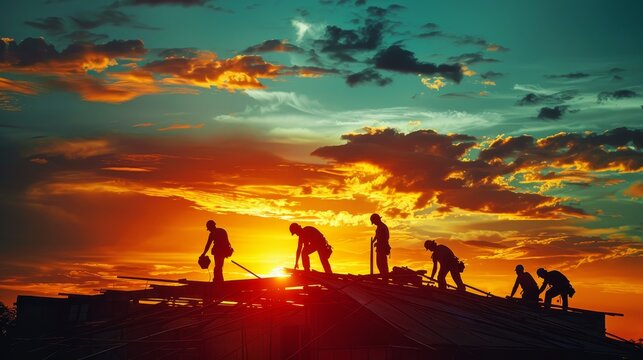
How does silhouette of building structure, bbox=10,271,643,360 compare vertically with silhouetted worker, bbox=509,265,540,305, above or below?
below

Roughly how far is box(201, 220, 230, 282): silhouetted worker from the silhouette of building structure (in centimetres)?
214

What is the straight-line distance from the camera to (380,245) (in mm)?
27078

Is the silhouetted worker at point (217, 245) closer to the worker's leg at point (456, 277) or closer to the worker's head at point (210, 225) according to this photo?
the worker's head at point (210, 225)

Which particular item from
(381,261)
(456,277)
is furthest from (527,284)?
(381,261)

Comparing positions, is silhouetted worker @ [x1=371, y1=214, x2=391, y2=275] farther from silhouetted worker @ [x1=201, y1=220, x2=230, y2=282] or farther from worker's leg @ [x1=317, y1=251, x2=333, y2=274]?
silhouetted worker @ [x1=201, y1=220, x2=230, y2=282]

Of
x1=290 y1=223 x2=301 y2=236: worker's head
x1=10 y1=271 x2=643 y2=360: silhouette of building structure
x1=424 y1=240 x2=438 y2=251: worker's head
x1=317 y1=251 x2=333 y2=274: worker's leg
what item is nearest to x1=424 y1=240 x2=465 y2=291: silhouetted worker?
x1=424 y1=240 x2=438 y2=251: worker's head

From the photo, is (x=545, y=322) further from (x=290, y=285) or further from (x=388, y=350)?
(x=290, y=285)

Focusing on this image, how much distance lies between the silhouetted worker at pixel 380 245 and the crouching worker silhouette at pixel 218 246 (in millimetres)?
5634

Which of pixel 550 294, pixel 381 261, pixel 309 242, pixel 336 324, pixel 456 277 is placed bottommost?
pixel 336 324

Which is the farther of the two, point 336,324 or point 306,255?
point 306,255

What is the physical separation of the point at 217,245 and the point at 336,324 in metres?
9.02

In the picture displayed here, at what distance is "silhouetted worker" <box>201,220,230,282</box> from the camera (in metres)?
26.7

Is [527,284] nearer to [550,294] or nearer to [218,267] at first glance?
[550,294]

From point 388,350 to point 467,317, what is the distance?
4044 millimetres
